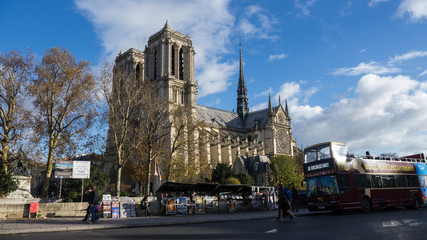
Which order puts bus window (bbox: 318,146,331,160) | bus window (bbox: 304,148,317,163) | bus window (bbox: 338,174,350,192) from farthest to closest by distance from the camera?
bus window (bbox: 304,148,317,163), bus window (bbox: 318,146,331,160), bus window (bbox: 338,174,350,192)

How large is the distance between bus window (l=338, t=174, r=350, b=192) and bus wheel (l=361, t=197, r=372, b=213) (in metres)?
1.57

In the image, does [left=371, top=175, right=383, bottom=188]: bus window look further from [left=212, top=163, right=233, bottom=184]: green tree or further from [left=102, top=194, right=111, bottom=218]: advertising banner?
[left=212, top=163, right=233, bottom=184]: green tree

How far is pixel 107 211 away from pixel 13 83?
39.3 ft

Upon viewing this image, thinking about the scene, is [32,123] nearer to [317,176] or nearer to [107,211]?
[107,211]

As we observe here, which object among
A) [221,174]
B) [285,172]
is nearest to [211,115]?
[285,172]

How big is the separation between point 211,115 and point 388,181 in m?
63.3

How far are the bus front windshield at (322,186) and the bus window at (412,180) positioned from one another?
22.4ft

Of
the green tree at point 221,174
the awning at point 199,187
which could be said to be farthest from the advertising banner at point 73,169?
the green tree at point 221,174

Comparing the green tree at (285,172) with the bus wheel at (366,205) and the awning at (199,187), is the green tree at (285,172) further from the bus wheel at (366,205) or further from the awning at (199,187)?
the bus wheel at (366,205)

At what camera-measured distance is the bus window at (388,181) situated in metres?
20.8

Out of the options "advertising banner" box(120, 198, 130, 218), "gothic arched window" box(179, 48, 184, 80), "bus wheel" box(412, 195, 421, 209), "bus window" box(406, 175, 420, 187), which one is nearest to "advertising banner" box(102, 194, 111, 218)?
"advertising banner" box(120, 198, 130, 218)

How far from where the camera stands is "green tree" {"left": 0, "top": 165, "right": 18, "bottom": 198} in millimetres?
18906

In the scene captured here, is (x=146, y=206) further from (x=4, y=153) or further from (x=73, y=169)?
(x=4, y=153)

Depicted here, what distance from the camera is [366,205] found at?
19.7 metres
